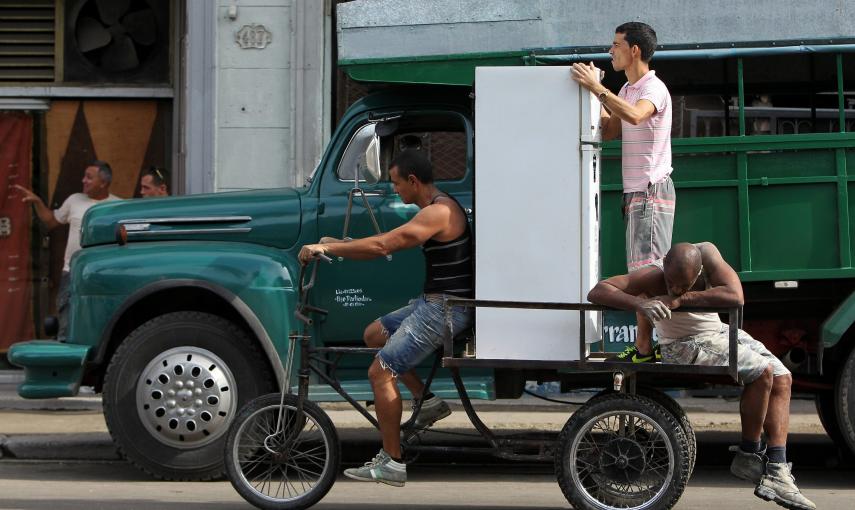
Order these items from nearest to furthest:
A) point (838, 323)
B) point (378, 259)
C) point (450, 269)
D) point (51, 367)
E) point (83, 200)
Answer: point (450, 269)
point (838, 323)
point (51, 367)
point (378, 259)
point (83, 200)

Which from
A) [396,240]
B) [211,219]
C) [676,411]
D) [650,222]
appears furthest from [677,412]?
[211,219]

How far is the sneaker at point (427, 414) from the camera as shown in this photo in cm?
706

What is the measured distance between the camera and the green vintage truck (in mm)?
7941

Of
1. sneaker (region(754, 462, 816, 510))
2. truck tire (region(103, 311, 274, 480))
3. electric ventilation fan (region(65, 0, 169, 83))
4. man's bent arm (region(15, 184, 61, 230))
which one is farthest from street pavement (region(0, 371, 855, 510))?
electric ventilation fan (region(65, 0, 169, 83))

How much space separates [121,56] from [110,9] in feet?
1.40

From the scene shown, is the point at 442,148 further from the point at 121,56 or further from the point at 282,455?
the point at 121,56

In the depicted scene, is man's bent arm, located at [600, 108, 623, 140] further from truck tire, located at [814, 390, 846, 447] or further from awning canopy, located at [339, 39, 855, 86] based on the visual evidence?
truck tire, located at [814, 390, 846, 447]

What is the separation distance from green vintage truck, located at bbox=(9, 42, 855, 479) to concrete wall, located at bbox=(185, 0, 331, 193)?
3.59 m

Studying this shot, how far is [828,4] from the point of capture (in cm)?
804

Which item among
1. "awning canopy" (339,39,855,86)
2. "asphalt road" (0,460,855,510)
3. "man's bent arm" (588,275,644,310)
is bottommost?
"asphalt road" (0,460,855,510)

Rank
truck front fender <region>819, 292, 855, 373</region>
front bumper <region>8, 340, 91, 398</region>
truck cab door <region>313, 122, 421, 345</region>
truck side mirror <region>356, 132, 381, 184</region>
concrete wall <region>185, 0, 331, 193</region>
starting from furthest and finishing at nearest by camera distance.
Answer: concrete wall <region>185, 0, 331, 193</region> < truck cab door <region>313, 122, 421, 345</region> < front bumper <region>8, 340, 91, 398</region> < truck side mirror <region>356, 132, 381, 184</region> < truck front fender <region>819, 292, 855, 373</region>

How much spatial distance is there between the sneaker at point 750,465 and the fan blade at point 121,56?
793cm

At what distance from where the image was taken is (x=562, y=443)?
6.70 meters

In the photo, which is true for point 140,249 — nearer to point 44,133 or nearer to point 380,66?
point 380,66
